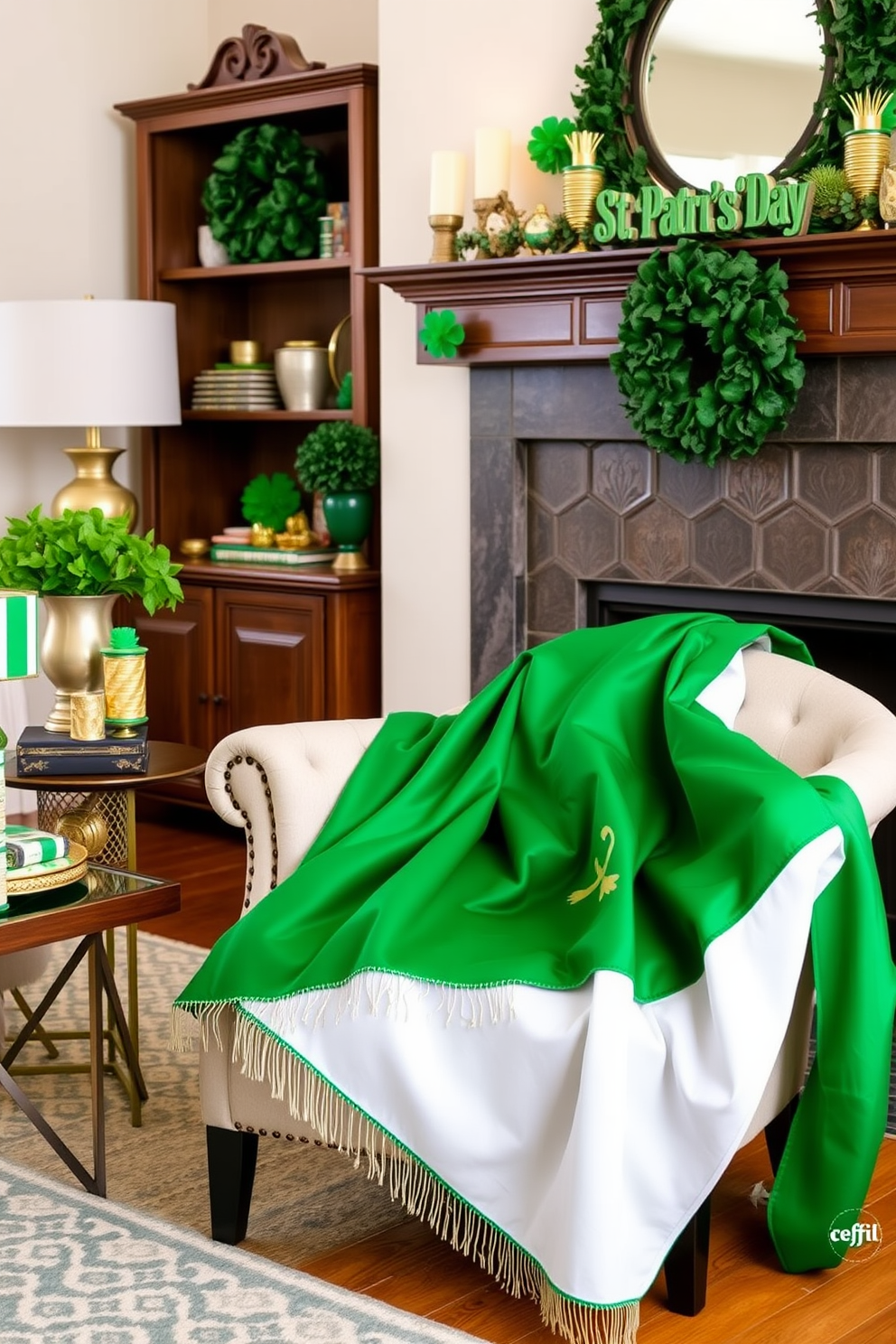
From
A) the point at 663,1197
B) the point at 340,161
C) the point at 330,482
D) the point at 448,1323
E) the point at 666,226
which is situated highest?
the point at 340,161

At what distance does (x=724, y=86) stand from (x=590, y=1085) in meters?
2.44

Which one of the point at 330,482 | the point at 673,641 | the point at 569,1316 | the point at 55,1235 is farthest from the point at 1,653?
the point at 330,482

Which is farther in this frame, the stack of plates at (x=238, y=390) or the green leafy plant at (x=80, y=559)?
the stack of plates at (x=238, y=390)

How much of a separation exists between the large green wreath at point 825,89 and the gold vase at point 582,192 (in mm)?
59

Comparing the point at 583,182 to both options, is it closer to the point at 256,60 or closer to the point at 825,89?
the point at 825,89

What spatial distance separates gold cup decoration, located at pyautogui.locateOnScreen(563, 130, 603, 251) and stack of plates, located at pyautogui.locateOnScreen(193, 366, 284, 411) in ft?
5.03

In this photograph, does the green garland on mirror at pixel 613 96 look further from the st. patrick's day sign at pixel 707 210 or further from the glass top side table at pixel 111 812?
the glass top side table at pixel 111 812

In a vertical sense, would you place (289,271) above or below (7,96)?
below

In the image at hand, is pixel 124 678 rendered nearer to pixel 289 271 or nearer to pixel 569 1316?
pixel 569 1316

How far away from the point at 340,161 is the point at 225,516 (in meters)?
1.17

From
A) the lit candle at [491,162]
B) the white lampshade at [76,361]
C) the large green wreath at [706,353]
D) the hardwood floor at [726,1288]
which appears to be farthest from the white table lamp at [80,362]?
the hardwood floor at [726,1288]

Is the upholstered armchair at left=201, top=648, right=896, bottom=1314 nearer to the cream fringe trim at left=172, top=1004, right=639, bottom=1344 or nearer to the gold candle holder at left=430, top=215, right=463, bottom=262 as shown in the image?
the cream fringe trim at left=172, top=1004, right=639, bottom=1344

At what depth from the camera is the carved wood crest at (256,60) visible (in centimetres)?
466

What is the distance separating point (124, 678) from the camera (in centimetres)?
284
